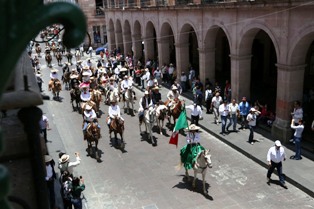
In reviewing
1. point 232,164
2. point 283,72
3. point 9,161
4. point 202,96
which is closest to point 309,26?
point 283,72

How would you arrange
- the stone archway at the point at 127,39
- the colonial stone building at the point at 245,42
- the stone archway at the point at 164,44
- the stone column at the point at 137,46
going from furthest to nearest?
1. the stone archway at the point at 127,39
2. the stone column at the point at 137,46
3. the stone archway at the point at 164,44
4. the colonial stone building at the point at 245,42

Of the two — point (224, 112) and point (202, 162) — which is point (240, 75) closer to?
point (224, 112)

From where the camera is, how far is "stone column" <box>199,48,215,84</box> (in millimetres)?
21842

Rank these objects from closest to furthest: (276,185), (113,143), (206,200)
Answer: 1. (206,200)
2. (276,185)
3. (113,143)

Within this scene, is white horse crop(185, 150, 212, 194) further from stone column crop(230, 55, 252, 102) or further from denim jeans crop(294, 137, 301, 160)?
stone column crop(230, 55, 252, 102)

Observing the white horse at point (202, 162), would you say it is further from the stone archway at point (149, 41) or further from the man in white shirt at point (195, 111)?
the stone archway at point (149, 41)

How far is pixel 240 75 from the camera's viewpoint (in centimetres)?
1858

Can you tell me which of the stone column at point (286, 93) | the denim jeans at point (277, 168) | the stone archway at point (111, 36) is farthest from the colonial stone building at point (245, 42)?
the stone archway at point (111, 36)

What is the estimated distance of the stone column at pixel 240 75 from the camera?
1844 cm

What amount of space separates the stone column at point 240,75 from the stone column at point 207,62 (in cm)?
324

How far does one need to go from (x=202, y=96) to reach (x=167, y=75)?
20.4 ft

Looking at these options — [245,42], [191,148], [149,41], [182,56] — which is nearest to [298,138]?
[191,148]

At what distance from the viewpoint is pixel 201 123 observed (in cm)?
1853

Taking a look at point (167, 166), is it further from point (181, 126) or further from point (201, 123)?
point (201, 123)
